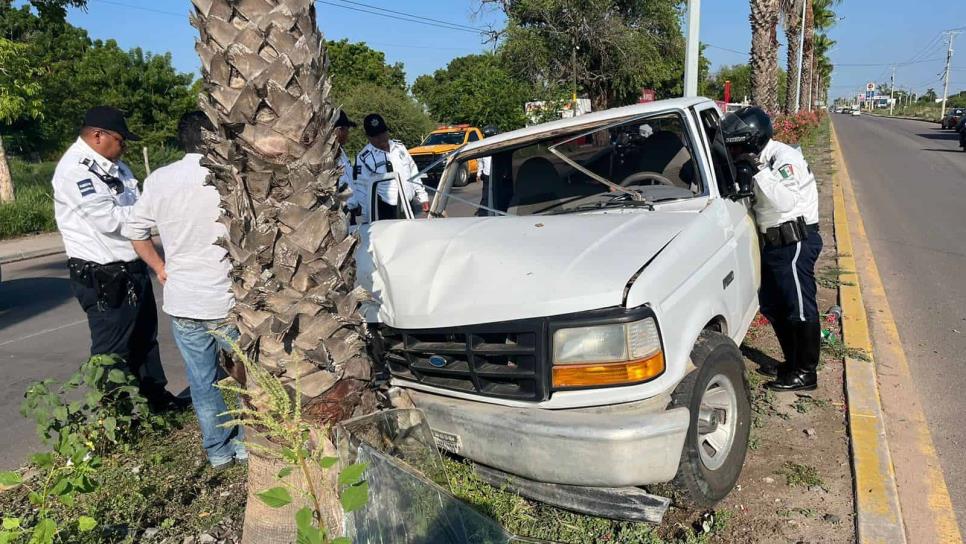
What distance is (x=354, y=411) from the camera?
2.59 m

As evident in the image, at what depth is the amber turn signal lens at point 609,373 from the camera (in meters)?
2.58

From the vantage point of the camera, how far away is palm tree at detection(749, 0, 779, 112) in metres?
16.5

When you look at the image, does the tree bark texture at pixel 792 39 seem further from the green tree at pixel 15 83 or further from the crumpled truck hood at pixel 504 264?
the crumpled truck hood at pixel 504 264

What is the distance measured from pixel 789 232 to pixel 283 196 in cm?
313

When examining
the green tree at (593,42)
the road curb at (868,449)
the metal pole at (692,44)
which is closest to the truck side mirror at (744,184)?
the road curb at (868,449)

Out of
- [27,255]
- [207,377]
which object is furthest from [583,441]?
[27,255]

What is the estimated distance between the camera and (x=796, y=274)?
4.14 m

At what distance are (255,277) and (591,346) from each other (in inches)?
51.0

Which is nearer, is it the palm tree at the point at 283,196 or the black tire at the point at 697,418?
the palm tree at the point at 283,196

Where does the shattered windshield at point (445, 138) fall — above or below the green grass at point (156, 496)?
above

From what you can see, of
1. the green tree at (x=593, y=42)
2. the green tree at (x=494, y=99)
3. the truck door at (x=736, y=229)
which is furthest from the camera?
the green tree at (x=593, y=42)

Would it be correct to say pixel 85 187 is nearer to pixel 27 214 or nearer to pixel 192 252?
pixel 192 252

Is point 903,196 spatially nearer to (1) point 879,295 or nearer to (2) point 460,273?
(1) point 879,295

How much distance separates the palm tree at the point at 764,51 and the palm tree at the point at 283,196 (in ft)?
55.2
